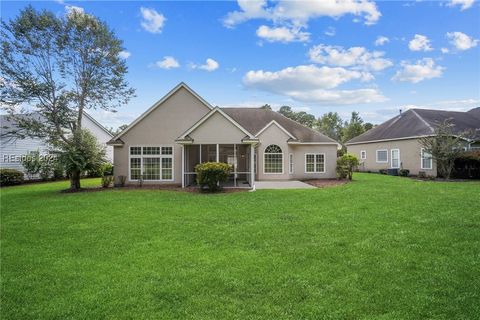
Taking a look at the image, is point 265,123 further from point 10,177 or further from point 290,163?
point 10,177

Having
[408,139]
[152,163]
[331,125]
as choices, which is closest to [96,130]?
[152,163]

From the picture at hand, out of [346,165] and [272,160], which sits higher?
[272,160]

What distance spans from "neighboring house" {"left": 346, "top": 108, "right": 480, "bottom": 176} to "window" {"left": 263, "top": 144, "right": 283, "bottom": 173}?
11187mm

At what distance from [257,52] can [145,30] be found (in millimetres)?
7469

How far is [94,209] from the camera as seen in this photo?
11.5m

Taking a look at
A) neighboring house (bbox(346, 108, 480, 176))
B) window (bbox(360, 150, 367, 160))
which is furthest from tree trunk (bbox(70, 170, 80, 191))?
window (bbox(360, 150, 367, 160))

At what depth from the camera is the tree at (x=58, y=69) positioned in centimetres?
1811

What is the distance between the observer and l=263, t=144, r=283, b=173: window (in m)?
23.6

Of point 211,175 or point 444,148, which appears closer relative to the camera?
point 211,175

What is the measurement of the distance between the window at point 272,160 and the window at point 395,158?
12361 mm

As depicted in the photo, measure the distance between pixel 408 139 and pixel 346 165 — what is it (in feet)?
27.2

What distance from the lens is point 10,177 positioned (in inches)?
915

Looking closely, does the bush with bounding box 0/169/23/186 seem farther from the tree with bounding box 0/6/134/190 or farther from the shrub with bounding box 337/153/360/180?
the shrub with bounding box 337/153/360/180

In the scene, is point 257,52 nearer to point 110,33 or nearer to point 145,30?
point 145,30
